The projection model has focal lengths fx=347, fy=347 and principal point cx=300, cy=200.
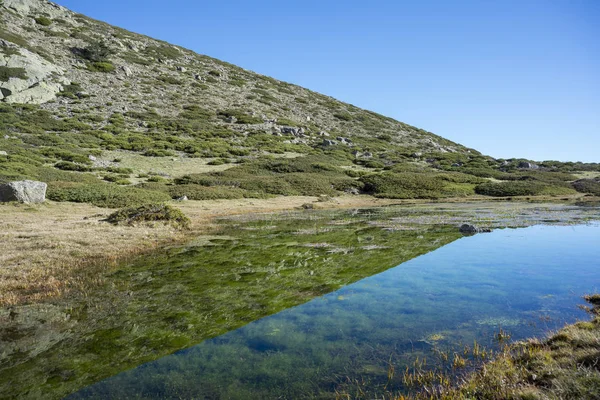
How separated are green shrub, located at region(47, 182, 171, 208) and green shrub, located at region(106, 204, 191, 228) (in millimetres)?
7368

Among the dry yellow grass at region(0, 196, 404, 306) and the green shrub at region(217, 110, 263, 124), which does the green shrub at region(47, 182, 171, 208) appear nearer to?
the dry yellow grass at region(0, 196, 404, 306)

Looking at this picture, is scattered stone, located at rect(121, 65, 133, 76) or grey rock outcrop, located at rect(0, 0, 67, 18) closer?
scattered stone, located at rect(121, 65, 133, 76)

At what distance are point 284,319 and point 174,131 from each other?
2675 inches

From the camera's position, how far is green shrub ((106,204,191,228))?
77.0ft

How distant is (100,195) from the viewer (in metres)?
32.0

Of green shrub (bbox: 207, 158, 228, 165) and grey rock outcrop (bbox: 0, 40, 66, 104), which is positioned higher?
grey rock outcrop (bbox: 0, 40, 66, 104)

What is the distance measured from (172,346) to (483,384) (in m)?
6.24

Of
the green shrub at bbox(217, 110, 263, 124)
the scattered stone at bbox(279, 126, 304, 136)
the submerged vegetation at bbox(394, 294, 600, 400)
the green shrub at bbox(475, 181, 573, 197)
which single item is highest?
the green shrub at bbox(217, 110, 263, 124)

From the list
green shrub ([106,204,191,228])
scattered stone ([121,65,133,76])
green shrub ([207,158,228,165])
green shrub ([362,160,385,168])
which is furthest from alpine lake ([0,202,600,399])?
scattered stone ([121,65,133,76])

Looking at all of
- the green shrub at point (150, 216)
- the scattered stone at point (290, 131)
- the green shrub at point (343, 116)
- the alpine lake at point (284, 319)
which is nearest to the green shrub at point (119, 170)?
the green shrub at point (150, 216)

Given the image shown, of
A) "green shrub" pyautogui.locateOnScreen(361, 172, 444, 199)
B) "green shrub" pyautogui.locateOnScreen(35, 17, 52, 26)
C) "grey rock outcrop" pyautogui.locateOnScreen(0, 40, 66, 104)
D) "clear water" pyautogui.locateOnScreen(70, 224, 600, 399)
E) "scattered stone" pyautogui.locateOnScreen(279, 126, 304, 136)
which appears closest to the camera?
"clear water" pyautogui.locateOnScreen(70, 224, 600, 399)

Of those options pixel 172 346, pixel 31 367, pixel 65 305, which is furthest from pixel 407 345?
pixel 65 305

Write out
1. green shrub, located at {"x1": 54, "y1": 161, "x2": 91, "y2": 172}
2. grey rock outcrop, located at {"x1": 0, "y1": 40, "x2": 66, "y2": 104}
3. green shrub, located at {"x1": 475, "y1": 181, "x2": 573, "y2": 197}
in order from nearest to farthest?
green shrub, located at {"x1": 54, "y1": 161, "x2": 91, "y2": 172} → green shrub, located at {"x1": 475, "y1": 181, "x2": 573, "y2": 197} → grey rock outcrop, located at {"x1": 0, "y1": 40, "x2": 66, "y2": 104}

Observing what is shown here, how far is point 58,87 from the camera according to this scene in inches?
2963
